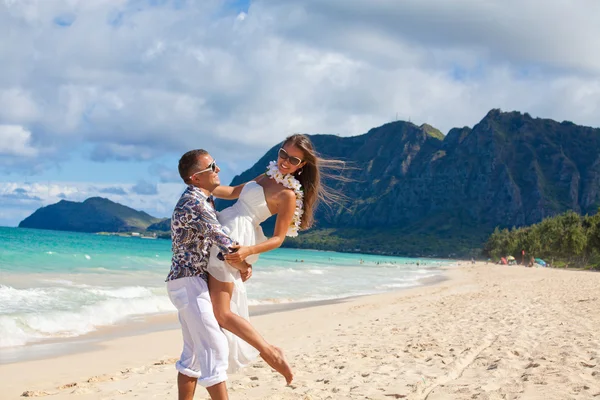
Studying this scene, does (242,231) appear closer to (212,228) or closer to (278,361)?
(212,228)

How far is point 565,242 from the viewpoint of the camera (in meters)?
57.7

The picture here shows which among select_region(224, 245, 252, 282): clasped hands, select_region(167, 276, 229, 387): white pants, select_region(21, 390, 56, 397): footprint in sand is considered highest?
select_region(224, 245, 252, 282): clasped hands

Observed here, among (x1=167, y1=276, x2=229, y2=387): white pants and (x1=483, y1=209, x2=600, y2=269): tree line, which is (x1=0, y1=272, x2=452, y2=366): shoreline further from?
(x1=483, y1=209, x2=600, y2=269): tree line

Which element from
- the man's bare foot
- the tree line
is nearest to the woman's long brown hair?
the man's bare foot

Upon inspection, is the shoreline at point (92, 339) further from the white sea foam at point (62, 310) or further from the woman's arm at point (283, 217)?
the woman's arm at point (283, 217)

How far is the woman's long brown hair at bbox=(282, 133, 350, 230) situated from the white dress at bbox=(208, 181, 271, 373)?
1.25 feet

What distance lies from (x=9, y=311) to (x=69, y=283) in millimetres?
8224

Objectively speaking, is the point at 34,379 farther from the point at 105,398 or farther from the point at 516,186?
the point at 516,186

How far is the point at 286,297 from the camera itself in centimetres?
2005

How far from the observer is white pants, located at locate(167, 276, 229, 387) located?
154 inches

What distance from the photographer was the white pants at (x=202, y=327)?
3920 mm

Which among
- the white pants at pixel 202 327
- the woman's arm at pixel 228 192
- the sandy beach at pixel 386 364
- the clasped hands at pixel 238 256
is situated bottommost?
the sandy beach at pixel 386 364

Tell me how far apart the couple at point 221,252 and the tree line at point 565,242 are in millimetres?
55099

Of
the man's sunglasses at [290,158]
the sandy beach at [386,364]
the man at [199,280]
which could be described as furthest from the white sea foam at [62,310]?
the man's sunglasses at [290,158]
